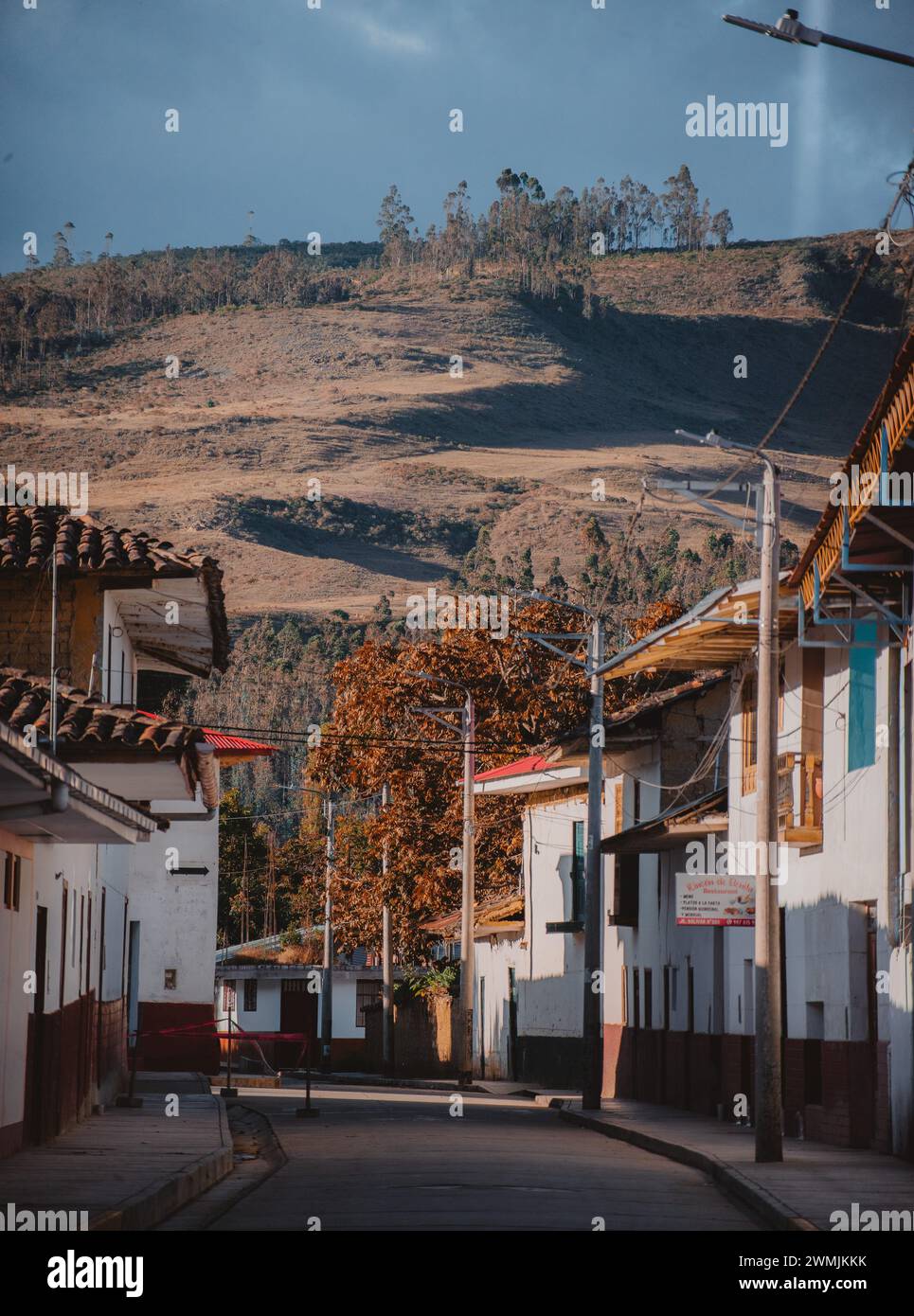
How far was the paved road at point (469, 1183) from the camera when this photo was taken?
15.1 metres

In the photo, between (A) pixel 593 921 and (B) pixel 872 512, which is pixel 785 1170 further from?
(A) pixel 593 921

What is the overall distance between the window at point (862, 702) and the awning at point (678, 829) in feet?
24.9

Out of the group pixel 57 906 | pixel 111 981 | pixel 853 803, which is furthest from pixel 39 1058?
pixel 111 981

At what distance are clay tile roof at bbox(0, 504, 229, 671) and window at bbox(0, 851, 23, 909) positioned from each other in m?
5.92

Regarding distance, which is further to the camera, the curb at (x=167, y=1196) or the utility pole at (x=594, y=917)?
the utility pole at (x=594, y=917)

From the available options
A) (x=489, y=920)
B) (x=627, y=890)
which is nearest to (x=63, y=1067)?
(x=627, y=890)

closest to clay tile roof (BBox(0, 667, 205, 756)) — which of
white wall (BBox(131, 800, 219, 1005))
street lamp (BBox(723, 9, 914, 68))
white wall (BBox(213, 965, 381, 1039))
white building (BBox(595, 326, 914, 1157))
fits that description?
white building (BBox(595, 326, 914, 1157))

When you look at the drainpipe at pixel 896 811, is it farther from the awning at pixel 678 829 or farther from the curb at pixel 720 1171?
the awning at pixel 678 829

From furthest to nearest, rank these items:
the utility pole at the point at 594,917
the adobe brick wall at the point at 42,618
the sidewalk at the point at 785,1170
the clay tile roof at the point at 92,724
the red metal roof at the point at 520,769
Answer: the red metal roof at the point at 520,769
the utility pole at the point at 594,917
the adobe brick wall at the point at 42,618
the clay tile roof at the point at 92,724
the sidewalk at the point at 785,1170

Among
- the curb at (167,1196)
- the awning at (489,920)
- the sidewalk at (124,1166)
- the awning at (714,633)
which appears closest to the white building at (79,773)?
the sidewalk at (124,1166)

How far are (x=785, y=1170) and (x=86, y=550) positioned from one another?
445 inches

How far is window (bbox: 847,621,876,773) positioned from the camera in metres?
22.5

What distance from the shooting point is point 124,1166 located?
59.6 feet

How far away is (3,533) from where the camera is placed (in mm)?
26172
